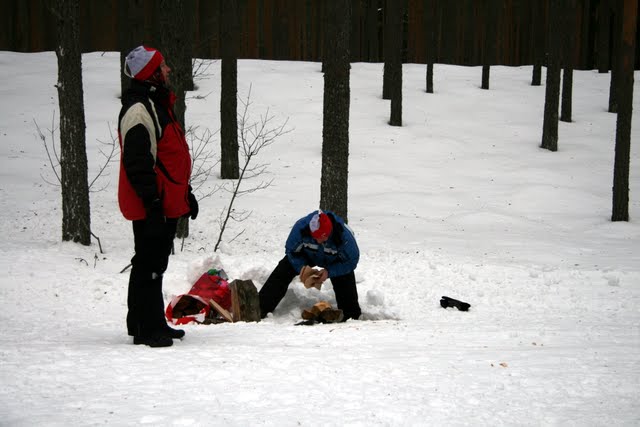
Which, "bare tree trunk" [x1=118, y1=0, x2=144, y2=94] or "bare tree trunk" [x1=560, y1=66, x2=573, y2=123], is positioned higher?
"bare tree trunk" [x1=118, y1=0, x2=144, y2=94]

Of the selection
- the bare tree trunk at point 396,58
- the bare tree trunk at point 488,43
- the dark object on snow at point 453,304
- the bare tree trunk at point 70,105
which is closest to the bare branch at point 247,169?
the bare tree trunk at point 70,105

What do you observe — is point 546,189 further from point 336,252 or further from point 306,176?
point 336,252

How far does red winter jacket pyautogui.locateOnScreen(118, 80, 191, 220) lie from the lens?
443 centimetres

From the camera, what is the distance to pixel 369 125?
21453mm

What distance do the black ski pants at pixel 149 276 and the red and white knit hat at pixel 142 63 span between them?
3.49 ft

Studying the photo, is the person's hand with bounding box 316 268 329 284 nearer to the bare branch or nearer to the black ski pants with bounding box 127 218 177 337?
the black ski pants with bounding box 127 218 177 337

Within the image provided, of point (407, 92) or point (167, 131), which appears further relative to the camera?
point (407, 92)

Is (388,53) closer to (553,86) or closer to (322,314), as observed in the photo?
(553,86)

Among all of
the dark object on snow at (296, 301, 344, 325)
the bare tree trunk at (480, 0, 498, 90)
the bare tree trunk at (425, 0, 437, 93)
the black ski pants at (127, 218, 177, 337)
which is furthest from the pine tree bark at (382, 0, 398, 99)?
the black ski pants at (127, 218, 177, 337)

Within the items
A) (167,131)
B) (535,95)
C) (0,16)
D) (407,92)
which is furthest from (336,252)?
(0,16)

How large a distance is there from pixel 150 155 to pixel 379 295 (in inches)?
137

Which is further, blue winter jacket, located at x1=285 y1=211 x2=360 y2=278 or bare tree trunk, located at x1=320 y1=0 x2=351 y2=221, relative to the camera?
bare tree trunk, located at x1=320 y1=0 x2=351 y2=221

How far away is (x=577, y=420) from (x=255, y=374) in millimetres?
1834

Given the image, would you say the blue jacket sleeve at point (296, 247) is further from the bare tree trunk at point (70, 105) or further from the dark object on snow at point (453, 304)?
the bare tree trunk at point (70, 105)
